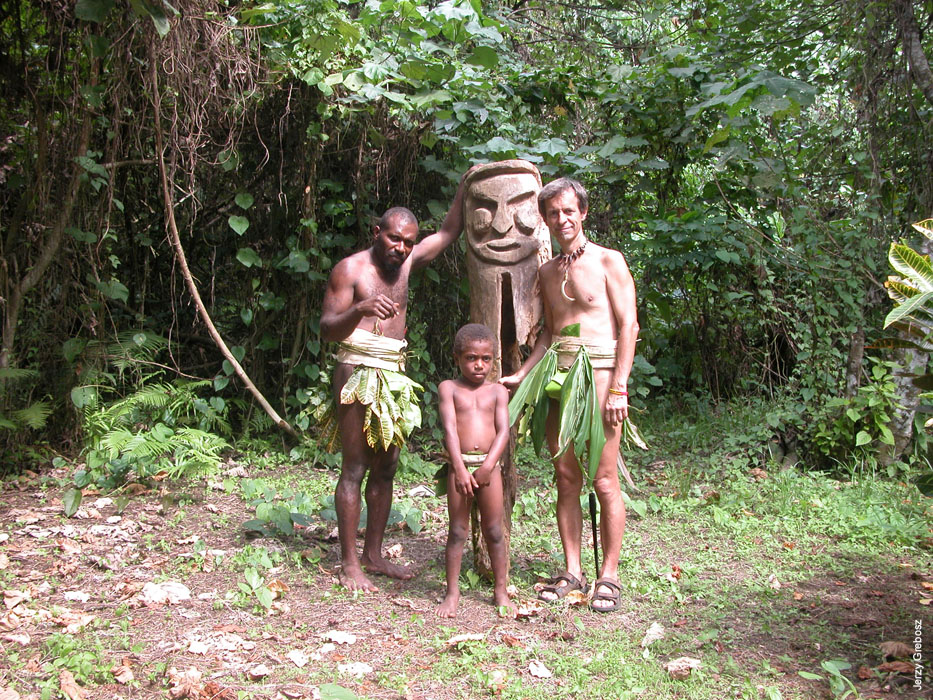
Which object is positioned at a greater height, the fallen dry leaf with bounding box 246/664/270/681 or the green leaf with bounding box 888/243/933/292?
the green leaf with bounding box 888/243/933/292

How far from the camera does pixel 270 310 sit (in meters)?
6.02

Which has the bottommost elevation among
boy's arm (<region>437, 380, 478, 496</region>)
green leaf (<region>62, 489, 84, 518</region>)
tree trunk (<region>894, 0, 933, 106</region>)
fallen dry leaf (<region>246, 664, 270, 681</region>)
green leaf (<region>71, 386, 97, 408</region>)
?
fallen dry leaf (<region>246, 664, 270, 681</region>)

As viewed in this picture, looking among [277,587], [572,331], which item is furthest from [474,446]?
[277,587]

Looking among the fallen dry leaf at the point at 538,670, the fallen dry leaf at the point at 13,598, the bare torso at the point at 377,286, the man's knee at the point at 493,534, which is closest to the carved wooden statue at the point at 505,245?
the bare torso at the point at 377,286

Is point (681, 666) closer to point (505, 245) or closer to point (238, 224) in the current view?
point (505, 245)

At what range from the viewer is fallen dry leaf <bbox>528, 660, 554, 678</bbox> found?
298 centimetres

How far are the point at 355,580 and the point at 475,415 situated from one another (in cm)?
102

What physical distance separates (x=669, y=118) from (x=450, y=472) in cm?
364

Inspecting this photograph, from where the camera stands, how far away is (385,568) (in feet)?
13.1

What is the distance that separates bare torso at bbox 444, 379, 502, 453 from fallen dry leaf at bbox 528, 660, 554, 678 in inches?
35.9

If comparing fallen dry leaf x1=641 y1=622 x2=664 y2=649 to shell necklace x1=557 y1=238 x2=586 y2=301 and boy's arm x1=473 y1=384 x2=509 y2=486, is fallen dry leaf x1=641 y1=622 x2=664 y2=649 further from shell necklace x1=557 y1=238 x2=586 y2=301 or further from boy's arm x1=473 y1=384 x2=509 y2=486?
shell necklace x1=557 y1=238 x2=586 y2=301

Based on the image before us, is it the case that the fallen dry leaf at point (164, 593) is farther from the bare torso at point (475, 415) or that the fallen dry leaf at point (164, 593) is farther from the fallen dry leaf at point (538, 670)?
the fallen dry leaf at point (538, 670)

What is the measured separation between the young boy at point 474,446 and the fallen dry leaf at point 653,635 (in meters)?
0.59

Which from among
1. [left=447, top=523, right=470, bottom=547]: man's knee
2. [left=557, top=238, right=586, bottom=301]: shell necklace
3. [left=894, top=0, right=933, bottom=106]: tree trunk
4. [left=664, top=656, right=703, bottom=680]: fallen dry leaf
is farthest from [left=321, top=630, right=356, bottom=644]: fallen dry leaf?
[left=894, top=0, right=933, bottom=106]: tree trunk
